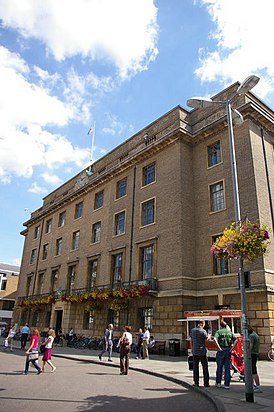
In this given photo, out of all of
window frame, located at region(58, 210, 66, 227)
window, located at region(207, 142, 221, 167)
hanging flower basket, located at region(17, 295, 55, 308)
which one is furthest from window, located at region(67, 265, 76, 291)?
window, located at region(207, 142, 221, 167)

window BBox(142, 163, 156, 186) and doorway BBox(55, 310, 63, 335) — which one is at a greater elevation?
window BBox(142, 163, 156, 186)

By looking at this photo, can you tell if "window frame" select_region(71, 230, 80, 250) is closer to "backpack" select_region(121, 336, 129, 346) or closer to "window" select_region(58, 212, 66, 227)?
"window" select_region(58, 212, 66, 227)

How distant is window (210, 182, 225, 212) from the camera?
2214 cm

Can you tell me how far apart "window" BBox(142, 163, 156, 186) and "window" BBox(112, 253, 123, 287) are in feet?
20.1

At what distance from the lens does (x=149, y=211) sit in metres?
25.8

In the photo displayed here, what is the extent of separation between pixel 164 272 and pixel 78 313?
Result: 10805 millimetres

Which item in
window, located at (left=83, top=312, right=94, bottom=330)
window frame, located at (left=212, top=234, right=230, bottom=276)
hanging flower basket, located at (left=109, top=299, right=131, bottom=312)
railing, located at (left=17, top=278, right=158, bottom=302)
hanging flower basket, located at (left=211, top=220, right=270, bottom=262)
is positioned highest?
window frame, located at (left=212, top=234, right=230, bottom=276)

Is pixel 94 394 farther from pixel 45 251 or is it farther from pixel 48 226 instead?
pixel 48 226

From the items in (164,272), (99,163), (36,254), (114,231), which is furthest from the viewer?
(36,254)

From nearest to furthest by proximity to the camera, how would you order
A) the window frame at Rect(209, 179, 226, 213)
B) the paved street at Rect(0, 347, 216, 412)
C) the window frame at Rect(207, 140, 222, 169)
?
the paved street at Rect(0, 347, 216, 412), the window frame at Rect(209, 179, 226, 213), the window frame at Rect(207, 140, 222, 169)

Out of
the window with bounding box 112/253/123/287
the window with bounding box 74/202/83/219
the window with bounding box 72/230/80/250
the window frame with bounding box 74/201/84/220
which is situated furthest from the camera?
the window with bounding box 74/202/83/219

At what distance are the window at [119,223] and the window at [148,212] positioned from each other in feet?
8.27

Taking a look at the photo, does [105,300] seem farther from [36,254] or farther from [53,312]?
[36,254]

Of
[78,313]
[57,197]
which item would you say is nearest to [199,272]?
[78,313]
